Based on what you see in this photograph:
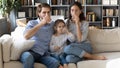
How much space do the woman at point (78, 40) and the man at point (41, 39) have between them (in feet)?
0.77

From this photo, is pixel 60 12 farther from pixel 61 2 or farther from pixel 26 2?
pixel 26 2

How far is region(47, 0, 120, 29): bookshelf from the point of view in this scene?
6484 millimetres

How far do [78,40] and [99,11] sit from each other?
3.90m

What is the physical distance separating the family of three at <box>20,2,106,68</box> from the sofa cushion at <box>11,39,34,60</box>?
0.05 metres

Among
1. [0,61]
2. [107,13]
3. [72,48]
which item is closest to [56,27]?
[72,48]

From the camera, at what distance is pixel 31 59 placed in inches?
103

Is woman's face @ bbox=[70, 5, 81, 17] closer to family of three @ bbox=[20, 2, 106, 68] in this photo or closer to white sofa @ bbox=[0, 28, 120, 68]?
family of three @ bbox=[20, 2, 106, 68]

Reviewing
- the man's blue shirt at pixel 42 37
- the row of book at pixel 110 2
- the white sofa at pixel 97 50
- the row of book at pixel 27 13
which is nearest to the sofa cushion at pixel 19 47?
the white sofa at pixel 97 50

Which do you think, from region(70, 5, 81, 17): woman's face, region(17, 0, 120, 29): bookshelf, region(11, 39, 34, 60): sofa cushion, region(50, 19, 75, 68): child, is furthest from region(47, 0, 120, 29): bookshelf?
region(11, 39, 34, 60): sofa cushion

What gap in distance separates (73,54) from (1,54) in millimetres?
823

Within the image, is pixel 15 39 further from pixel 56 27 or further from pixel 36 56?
pixel 56 27

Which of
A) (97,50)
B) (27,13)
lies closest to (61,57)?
(97,50)

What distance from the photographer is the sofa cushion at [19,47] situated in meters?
2.71

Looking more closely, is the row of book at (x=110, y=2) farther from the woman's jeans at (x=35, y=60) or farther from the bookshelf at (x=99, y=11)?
the woman's jeans at (x=35, y=60)
